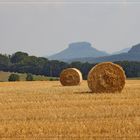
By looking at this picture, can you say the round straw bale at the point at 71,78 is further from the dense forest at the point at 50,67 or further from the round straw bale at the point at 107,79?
the dense forest at the point at 50,67

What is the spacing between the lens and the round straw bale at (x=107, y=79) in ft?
71.4

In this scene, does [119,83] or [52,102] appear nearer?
[52,102]

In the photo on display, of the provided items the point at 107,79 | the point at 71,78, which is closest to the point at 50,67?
the point at 71,78

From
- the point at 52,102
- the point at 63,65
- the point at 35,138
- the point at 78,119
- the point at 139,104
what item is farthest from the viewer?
the point at 63,65

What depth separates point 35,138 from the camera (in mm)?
10125

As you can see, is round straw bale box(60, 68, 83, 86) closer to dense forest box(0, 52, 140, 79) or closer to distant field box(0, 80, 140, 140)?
distant field box(0, 80, 140, 140)

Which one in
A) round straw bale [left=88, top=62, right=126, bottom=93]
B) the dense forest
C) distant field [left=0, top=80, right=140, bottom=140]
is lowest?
distant field [left=0, top=80, right=140, bottom=140]

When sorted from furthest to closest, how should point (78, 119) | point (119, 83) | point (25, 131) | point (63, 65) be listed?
point (63, 65), point (119, 83), point (78, 119), point (25, 131)

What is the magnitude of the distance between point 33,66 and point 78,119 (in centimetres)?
6345

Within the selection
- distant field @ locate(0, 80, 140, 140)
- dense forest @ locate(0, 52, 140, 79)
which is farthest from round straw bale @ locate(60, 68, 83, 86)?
dense forest @ locate(0, 52, 140, 79)

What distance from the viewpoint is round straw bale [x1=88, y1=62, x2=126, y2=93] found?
21.8 m

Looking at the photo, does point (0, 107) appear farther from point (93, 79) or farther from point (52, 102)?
point (93, 79)

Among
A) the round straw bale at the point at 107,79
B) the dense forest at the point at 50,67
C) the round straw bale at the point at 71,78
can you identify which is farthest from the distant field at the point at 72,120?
the dense forest at the point at 50,67

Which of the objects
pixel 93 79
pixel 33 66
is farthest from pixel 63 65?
pixel 93 79
